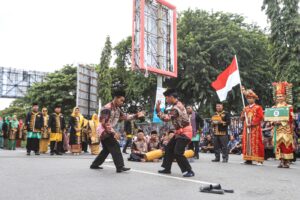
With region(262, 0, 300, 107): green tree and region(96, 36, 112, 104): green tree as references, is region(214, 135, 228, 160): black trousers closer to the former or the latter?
region(262, 0, 300, 107): green tree

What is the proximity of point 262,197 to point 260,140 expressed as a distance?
234 inches

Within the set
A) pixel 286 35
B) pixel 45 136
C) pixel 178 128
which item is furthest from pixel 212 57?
pixel 178 128

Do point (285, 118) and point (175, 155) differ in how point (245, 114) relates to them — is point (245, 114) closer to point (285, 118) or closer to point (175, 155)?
point (285, 118)

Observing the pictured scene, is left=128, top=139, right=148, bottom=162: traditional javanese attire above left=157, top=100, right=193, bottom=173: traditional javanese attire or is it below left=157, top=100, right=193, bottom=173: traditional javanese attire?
below

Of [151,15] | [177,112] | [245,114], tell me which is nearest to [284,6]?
[151,15]

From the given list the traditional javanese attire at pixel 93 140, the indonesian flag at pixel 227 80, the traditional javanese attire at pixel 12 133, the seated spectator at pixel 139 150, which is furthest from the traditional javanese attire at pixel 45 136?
the traditional javanese attire at pixel 12 133

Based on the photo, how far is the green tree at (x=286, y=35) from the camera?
25312 millimetres

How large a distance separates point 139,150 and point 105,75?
29.2m

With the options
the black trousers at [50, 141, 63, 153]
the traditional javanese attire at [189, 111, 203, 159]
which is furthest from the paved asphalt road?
the black trousers at [50, 141, 63, 153]

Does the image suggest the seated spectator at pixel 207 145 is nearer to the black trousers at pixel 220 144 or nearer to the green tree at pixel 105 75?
the black trousers at pixel 220 144

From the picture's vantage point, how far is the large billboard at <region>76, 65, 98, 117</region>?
18.1 meters

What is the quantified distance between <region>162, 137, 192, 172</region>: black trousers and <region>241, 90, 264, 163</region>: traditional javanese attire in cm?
404

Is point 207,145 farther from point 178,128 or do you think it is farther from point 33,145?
point 178,128

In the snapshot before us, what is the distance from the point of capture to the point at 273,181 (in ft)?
25.5
